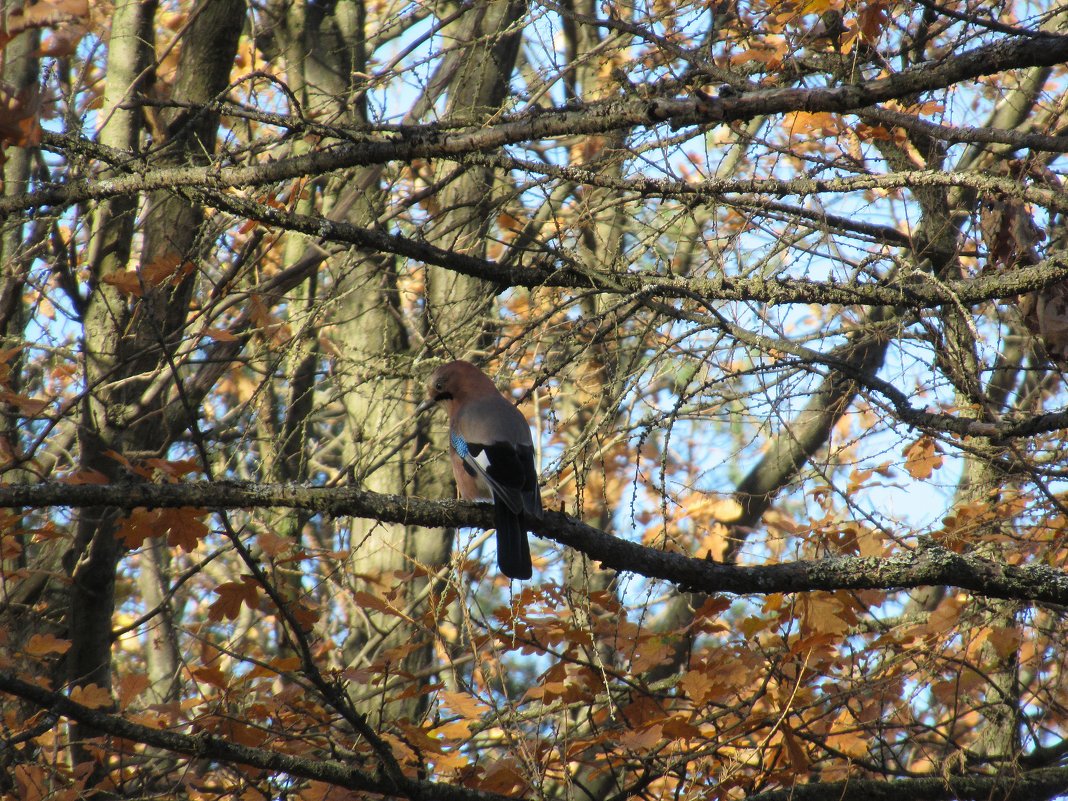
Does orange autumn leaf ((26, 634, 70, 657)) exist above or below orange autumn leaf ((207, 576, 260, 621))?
above

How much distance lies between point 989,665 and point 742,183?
3260 mm

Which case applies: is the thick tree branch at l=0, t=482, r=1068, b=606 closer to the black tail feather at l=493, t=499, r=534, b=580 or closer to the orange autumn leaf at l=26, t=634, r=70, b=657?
the black tail feather at l=493, t=499, r=534, b=580

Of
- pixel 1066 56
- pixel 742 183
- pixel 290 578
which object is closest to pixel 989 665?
pixel 742 183

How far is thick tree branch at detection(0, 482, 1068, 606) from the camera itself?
3.14 metres

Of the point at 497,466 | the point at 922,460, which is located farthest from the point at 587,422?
the point at 922,460

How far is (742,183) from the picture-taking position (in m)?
3.71

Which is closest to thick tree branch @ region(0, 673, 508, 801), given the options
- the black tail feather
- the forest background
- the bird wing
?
the forest background

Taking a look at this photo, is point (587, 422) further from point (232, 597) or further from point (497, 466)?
point (232, 597)

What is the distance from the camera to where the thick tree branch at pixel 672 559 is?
10.3 feet

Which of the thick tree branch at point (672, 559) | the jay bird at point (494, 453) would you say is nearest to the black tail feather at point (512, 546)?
the jay bird at point (494, 453)

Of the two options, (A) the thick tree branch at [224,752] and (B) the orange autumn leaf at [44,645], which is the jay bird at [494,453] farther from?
(B) the orange autumn leaf at [44,645]

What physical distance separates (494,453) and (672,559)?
5.04ft

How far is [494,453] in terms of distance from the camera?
15.4 ft

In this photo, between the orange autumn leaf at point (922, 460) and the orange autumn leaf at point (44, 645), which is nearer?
the orange autumn leaf at point (44, 645)
